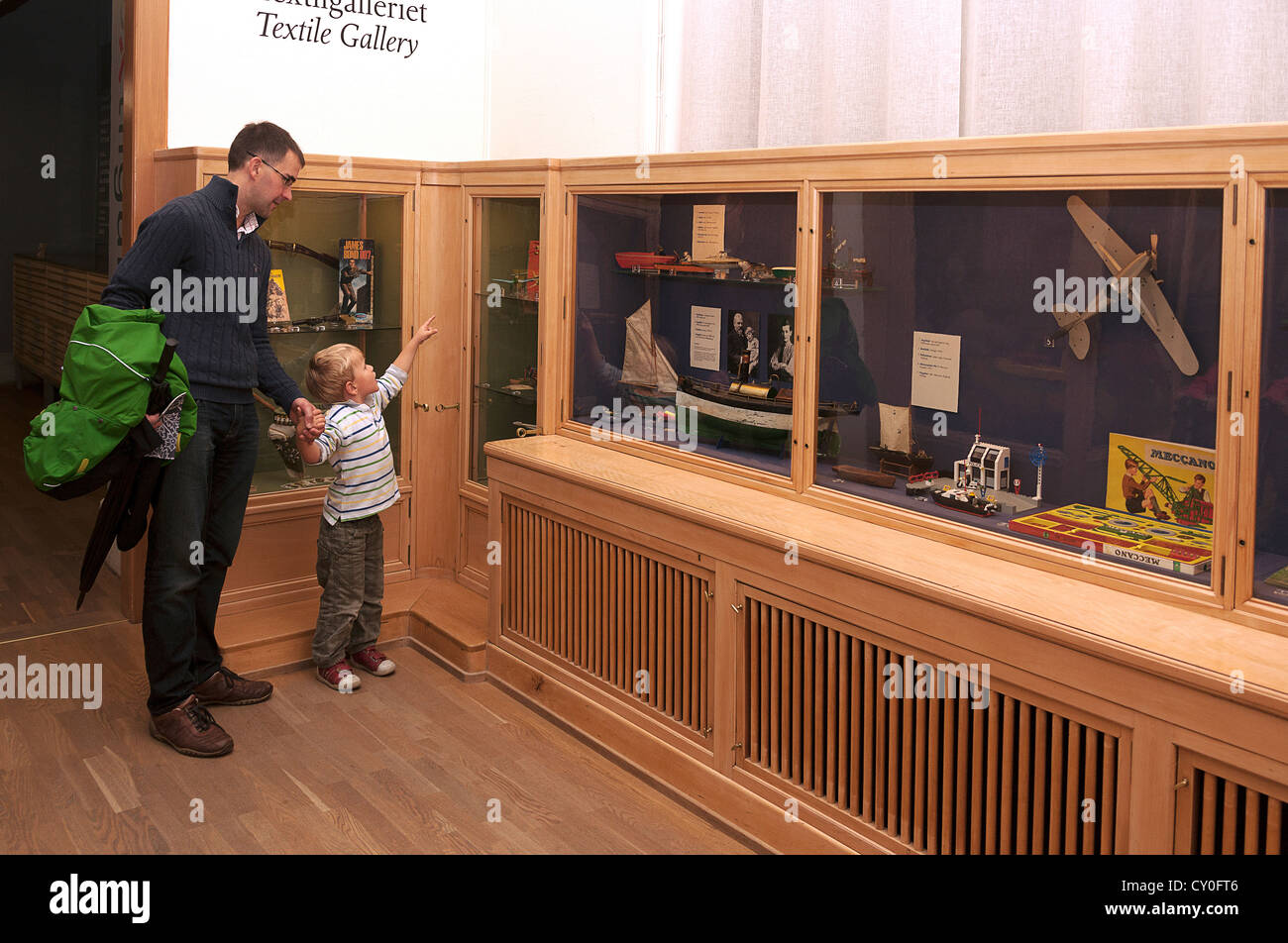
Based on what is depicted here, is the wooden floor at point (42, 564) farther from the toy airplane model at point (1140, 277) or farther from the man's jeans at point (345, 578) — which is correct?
the toy airplane model at point (1140, 277)

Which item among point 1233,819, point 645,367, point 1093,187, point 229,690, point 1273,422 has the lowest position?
point 229,690

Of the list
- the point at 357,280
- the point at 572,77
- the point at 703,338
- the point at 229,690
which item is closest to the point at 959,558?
the point at 703,338

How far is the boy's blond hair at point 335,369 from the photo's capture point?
3770mm

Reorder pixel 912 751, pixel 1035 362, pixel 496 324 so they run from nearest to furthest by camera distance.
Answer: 1. pixel 912 751
2. pixel 1035 362
3. pixel 496 324

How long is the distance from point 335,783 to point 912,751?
1627 millimetres

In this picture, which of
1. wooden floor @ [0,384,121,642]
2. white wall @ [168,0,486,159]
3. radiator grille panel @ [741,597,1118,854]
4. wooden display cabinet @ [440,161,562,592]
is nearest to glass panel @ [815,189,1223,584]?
radiator grille panel @ [741,597,1118,854]

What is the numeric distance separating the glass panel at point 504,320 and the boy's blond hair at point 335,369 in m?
0.76

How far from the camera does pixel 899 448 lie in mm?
2996

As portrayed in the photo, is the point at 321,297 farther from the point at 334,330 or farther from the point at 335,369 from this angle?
the point at 335,369

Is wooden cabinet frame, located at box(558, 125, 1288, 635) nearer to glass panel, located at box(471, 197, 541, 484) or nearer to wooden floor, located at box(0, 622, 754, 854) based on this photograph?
wooden floor, located at box(0, 622, 754, 854)

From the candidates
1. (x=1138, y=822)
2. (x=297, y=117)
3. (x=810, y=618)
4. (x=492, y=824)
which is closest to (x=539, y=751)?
(x=492, y=824)

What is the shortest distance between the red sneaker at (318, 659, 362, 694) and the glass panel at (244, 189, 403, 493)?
2.62 feet

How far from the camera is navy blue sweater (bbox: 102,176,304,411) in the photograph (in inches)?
127

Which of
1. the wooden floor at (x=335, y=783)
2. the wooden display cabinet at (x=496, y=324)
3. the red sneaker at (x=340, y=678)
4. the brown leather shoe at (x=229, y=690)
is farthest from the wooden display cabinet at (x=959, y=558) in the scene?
the brown leather shoe at (x=229, y=690)
